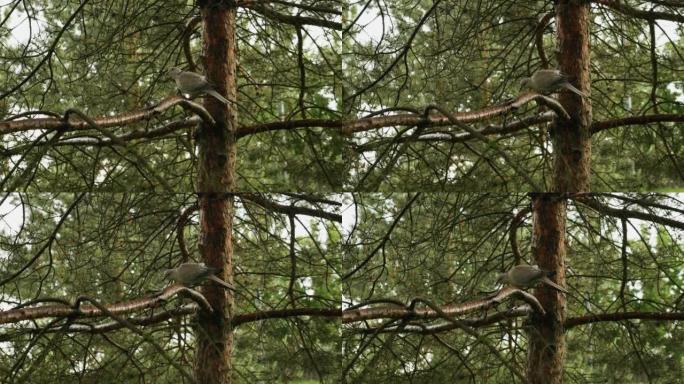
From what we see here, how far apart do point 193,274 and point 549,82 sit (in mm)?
1147

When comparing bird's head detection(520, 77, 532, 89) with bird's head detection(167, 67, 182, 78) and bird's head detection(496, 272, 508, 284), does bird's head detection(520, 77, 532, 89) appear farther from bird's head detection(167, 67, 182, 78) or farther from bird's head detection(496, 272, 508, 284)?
bird's head detection(167, 67, 182, 78)

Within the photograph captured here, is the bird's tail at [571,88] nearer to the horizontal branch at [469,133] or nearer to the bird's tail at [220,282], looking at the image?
the horizontal branch at [469,133]

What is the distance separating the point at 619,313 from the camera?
2.29 m

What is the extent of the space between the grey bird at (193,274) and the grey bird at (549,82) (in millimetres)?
1048

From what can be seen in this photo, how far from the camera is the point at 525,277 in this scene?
226 centimetres

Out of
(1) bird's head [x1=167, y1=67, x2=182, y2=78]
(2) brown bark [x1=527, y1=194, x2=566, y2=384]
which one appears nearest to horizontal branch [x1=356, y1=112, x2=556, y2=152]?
(2) brown bark [x1=527, y1=194, x2=566, y2=384]

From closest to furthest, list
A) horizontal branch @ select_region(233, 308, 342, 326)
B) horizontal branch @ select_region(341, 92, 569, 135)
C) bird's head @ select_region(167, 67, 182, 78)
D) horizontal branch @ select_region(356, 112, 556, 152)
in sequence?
1. horizontal branch @ select_region(341, 92, 569, 135)
2. horizontal branch @ select_region(356, 112, 556, 152)
3. bird's head @ select_region(167, 67, 182, 78)
4. horizontal branch @ select_region(233, 308, 342, 326)

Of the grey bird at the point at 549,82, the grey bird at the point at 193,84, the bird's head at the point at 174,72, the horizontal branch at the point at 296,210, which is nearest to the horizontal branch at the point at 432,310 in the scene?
the horizontal branch at the point at 296,210

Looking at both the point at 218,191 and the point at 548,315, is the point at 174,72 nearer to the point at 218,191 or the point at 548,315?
the point at 218,191

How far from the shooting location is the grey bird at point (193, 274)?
90.3 inches

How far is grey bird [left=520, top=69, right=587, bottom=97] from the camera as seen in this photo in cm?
210

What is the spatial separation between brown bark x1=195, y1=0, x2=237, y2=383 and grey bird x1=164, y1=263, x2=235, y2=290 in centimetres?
10

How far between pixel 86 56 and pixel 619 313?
5.87 feet

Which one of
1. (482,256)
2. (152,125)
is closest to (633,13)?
(482,256)
